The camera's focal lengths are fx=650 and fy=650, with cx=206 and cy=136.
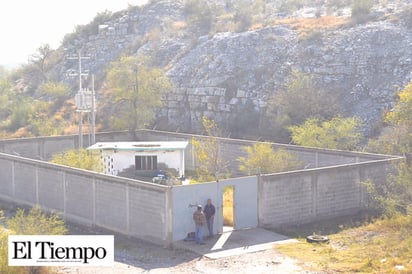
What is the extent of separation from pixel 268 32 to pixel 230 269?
38.8 m

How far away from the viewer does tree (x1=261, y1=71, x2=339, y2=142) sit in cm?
4128

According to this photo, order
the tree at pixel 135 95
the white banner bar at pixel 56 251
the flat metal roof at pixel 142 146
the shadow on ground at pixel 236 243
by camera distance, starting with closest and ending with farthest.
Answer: the white banner bar at pixel 56 251
the shadow on ground at pixel 236 243
the flat metal roof at pixel 142 146
the tree at pixel 135 95

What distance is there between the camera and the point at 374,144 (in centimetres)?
3203

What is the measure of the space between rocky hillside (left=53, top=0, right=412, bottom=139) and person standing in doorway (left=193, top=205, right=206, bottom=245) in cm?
2228

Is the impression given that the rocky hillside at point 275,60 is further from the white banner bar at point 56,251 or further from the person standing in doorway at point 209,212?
the white banner bar at point 56,251

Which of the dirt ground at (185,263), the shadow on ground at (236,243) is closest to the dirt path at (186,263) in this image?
the dirt ground at (185,263)

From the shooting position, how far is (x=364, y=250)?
18.7 m

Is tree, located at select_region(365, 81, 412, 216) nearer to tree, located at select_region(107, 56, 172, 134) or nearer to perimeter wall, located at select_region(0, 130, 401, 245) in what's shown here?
perimeter wall, located at select_region(0, 130, 401, 245)

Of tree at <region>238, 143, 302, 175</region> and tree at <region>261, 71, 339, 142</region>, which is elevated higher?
tree at <region>261, 71, 339, 142</region>

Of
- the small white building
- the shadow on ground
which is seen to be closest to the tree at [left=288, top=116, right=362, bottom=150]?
the small white building

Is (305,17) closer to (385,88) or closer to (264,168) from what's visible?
(385,88)

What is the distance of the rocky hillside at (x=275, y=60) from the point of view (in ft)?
145

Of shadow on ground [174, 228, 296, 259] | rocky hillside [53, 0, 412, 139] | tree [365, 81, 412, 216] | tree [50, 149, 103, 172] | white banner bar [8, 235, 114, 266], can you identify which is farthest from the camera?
rocky hillside [53, 0, 412, 139]

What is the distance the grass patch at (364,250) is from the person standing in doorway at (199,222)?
237 centimetres
